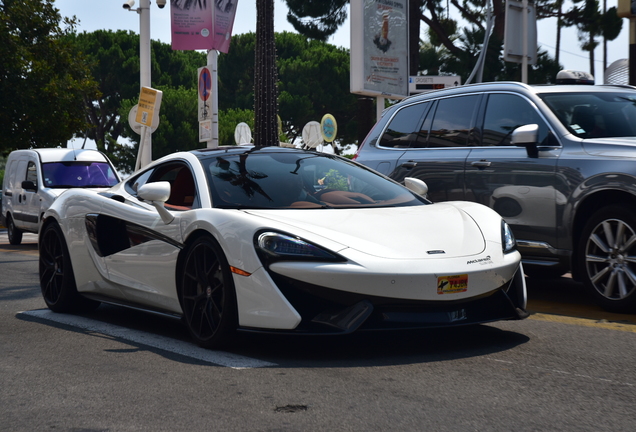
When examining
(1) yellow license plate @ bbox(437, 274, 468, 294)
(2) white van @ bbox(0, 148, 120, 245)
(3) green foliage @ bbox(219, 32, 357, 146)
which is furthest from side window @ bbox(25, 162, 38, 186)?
(3) green foliage @ bbox(219, 32, 357, 146)

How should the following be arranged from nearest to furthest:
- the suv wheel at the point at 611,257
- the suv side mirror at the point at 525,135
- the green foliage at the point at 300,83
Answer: the suv wheel at the point at 611,257
the suv side mirror at the point at 525,135
the green foliage at the point at 300,83

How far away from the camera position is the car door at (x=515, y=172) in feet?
22.3

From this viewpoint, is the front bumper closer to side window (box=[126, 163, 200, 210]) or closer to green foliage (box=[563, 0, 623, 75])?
side window (box=[126, 163, 200, 210])

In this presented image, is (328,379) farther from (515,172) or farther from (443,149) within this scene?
(443,149)

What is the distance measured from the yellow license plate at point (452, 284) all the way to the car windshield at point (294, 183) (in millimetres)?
1089

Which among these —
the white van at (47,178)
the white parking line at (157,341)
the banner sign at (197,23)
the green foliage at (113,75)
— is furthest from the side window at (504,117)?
the green foliage at (113,75)

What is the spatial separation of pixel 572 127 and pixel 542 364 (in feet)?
9.47

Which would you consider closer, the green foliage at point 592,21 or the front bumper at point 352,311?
the front bumper at point 352,311

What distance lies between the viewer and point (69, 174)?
16562mm

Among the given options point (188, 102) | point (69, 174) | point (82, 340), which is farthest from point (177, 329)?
point (188, 102)

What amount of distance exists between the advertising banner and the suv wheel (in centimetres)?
1146

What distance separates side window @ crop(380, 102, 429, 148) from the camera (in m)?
8.37

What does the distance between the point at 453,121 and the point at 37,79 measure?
2373cm

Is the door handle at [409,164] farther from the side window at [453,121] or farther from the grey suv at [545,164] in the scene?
the side window at [453,121]
